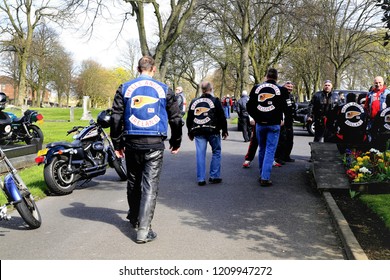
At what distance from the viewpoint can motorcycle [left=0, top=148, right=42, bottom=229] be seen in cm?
515

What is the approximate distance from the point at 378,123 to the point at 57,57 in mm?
50744

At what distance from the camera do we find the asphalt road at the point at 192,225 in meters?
4.57

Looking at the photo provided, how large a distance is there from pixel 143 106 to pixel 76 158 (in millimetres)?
3026

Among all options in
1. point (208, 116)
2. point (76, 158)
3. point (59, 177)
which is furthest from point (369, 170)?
point (59, 177)

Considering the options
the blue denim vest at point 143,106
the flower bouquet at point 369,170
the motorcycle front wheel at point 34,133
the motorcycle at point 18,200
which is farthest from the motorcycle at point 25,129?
the flower bouquet at point 369,170

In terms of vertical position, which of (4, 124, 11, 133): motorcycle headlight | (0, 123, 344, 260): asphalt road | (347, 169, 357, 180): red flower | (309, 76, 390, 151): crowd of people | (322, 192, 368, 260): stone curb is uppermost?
(309, 76, 390, 151): crowd of people

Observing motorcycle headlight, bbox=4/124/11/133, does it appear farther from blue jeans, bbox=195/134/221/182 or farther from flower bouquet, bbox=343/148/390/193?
flower bouquet, bbox=343/148/390/193

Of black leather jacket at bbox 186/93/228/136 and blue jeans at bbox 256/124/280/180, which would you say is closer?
blue jeans at bbox 256/124/280/180

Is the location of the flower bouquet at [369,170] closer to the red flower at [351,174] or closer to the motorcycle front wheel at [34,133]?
the red flower at [351,174]

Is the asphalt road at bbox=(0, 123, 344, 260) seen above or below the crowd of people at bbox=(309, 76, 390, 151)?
below

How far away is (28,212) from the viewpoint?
5.33m

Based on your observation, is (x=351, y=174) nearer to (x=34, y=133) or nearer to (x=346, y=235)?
(x=346, y=235)

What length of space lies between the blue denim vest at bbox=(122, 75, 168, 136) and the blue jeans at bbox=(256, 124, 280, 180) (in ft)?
11.0

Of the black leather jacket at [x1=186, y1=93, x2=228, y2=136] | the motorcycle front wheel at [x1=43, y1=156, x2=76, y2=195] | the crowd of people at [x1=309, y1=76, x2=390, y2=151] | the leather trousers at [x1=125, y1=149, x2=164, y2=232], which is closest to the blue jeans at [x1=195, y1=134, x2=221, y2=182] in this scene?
the black leather jacket at [x1=186, y1=93, x2=228, y2=136]
